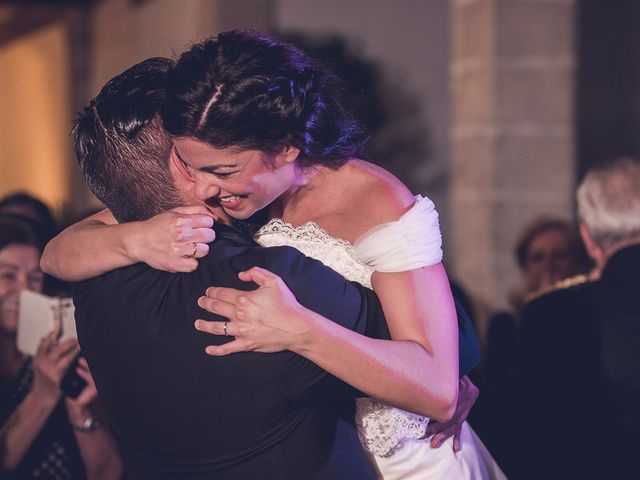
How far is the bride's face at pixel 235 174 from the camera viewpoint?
6.00 feet

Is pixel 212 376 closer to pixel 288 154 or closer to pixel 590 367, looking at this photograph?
pixel 288 154

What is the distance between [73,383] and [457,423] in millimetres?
1168

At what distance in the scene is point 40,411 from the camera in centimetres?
274

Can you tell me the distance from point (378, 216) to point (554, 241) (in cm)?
267

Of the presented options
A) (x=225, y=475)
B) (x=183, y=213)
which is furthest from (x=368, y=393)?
(x=183, y=213)

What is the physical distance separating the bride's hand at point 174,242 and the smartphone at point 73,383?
1093 mm

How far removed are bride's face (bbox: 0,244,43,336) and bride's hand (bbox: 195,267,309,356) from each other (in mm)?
1576

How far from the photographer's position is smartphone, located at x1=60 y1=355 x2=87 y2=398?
274cm

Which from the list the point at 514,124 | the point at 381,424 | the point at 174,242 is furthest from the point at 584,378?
the point at 514,124

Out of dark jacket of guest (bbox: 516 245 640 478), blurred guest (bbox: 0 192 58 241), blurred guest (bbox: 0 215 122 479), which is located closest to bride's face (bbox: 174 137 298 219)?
blurred guest (bbox: 0 215 122 479)

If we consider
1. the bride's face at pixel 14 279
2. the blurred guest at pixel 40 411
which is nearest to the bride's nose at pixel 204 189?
the blurred guest at pixel 40 411

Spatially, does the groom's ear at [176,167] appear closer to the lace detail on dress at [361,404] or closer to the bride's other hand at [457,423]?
the lace detail on dress at [361,404]

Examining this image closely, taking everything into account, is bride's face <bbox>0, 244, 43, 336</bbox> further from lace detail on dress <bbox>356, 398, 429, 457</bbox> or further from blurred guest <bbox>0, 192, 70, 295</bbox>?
lace detail on dress <bbox>356, 398, 429, 457</bbox>

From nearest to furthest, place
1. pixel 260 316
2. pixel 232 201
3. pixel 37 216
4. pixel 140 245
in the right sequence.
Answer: pixel 260 316 < pixel 140 245 < pixel 232 201 < pixel 37 216
